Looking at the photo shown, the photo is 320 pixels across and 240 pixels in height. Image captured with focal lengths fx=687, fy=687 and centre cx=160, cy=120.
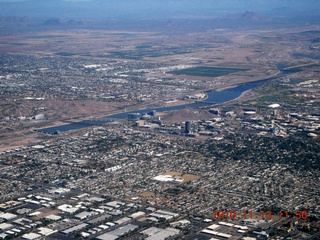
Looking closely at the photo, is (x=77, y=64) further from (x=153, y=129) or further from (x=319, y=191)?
(x=319, y=191)

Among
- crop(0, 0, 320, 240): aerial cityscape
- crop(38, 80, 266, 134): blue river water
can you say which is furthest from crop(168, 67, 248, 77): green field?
crop(38, 80, 266, 134): blue river water

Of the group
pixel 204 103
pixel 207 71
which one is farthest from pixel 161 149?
pixel 207 71

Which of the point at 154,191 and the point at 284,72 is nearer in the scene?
the point at 154,191

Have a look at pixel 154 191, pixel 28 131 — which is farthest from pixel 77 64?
pixel 154 191

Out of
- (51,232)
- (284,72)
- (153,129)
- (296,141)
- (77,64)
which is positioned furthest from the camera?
(77,64)

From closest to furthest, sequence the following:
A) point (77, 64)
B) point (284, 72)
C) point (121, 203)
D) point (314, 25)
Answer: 1. point (121, 203)
2. point (284, 72)
3. point (77, 64)
4. point (314, 25)
